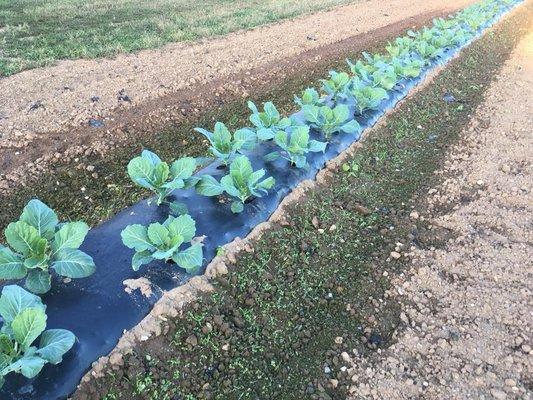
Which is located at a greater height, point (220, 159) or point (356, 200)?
point (220, 159)

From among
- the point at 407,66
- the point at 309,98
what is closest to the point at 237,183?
the point at 309,98

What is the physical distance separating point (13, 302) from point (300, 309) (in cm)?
163

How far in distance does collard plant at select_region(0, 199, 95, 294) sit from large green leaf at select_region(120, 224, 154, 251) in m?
0.22

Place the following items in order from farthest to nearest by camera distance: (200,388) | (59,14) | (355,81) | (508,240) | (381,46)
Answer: (59,14), (381,46), (355,81), (508,240), (200,388)

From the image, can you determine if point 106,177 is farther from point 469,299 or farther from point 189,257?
point 469,299

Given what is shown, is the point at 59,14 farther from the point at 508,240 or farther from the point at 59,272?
the point at 508,240

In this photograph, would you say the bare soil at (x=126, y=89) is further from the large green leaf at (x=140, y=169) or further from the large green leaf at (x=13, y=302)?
the large green leaf at (x=13, y=302)

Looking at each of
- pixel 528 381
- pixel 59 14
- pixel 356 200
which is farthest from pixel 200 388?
pixel 59 14

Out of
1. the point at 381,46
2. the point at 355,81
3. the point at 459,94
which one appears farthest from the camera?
the point at 381,46

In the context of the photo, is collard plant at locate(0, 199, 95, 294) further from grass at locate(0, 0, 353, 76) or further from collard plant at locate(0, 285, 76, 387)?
grass at locate(0, 0, 353, 76)

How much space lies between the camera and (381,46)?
9.01 m

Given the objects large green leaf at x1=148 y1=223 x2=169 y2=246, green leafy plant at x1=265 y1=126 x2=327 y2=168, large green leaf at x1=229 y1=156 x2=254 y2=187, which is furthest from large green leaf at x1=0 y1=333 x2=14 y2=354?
green leafy plant at x1=265 y1=126 x2=327 y2=168

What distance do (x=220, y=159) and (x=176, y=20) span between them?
6591mm

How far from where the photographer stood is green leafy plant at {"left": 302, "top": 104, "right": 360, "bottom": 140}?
4.51 metres
